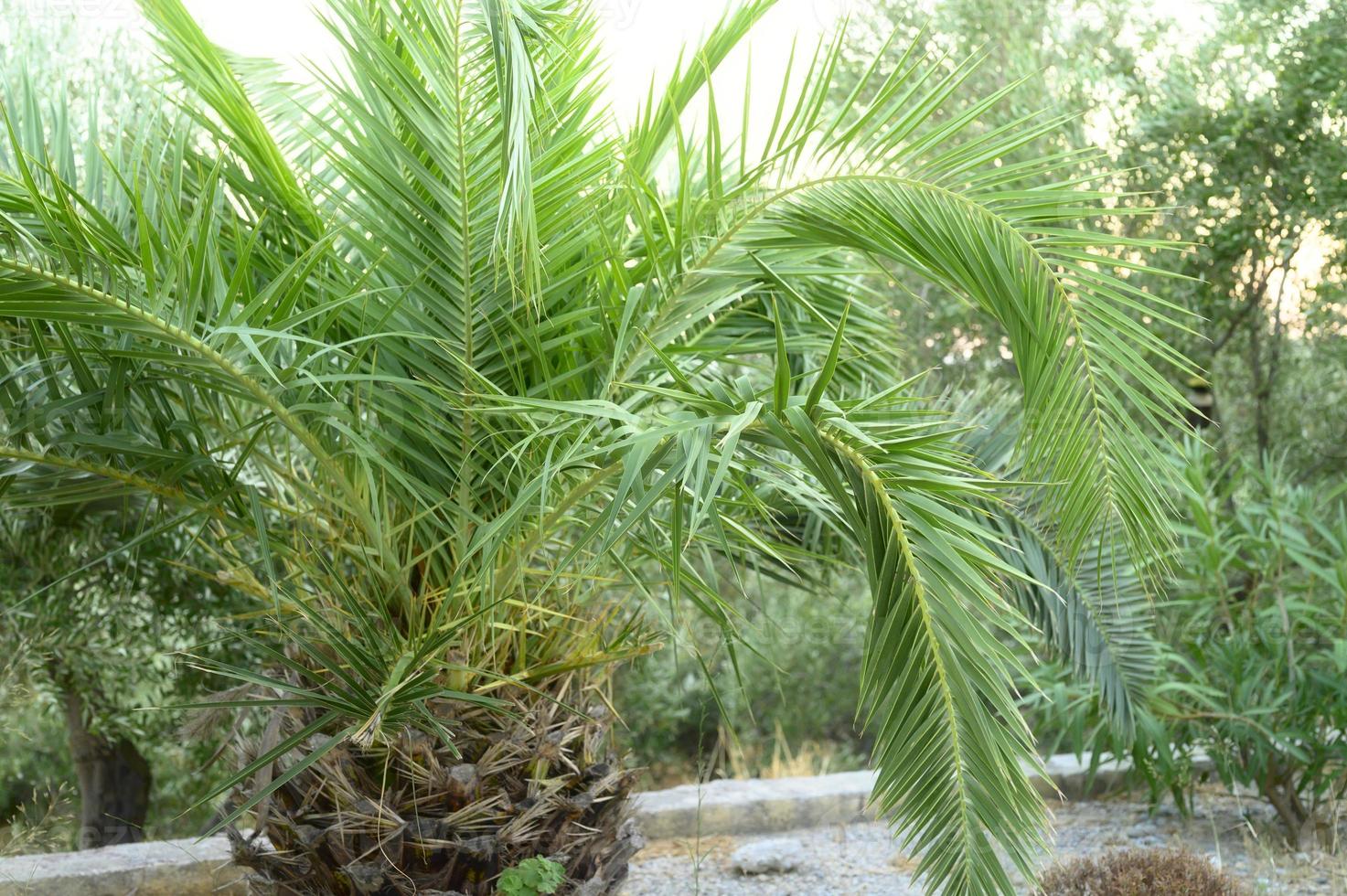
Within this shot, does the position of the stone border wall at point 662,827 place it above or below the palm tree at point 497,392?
below

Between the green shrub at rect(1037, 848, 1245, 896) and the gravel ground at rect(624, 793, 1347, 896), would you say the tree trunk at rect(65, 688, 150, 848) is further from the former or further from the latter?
the green shrub at rect(1037, 848, 1245, 896)

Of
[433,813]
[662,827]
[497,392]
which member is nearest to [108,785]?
[662,827]

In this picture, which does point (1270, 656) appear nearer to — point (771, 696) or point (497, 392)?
point (497, 392)

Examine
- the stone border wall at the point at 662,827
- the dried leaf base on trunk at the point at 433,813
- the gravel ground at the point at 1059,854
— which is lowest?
the gravel ground at the point at 1059,854

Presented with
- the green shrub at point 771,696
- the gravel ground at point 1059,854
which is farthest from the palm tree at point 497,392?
the green shrub at point 771,696

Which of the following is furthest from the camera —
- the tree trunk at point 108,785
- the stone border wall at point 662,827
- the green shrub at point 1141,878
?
the tree trunk at point 108,785

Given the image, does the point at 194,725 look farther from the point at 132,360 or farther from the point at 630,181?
the point at 630,181

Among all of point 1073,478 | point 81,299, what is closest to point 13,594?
point 81,299

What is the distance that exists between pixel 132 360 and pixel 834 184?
1.61 m

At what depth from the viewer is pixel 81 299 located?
7.36 feet

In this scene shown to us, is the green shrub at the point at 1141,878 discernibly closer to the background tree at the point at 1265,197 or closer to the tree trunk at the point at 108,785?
the background tree at the point at 1265,197

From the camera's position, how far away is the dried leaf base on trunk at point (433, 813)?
2602mm

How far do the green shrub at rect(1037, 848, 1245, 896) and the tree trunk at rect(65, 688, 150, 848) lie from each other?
4.27 m

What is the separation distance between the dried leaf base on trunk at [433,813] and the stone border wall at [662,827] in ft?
1.00
